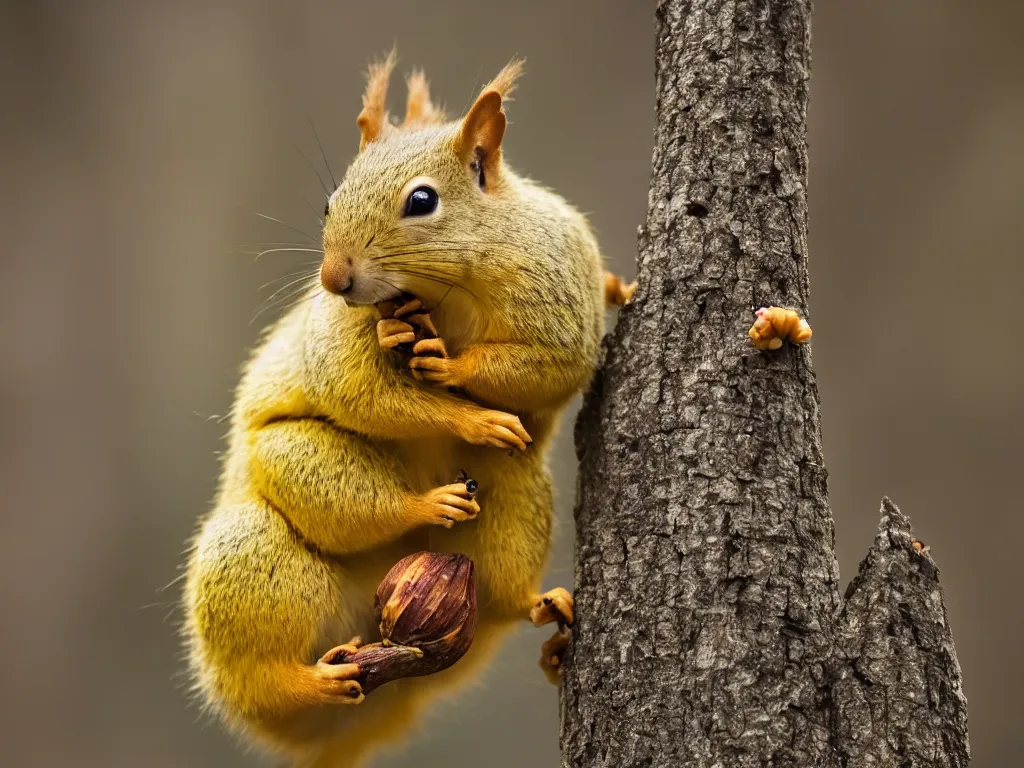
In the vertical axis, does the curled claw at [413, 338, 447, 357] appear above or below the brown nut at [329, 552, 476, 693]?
above

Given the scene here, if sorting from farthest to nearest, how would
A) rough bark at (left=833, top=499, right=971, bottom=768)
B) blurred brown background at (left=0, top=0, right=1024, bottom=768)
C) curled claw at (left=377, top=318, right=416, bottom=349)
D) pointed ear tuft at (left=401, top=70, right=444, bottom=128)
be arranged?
1. blurred brown background at (left=0, top=0, right=1024, bottom=768)
2. pointed ear tuft at (left=401, top=70, right=444, bottom=128)
3. curled claw at (left=377, top=318, right=416, bottom=349)
4. rough bark at (left=833, top=499, right=971, bottom=768)

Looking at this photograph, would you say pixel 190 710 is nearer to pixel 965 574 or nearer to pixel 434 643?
pixel 434 643

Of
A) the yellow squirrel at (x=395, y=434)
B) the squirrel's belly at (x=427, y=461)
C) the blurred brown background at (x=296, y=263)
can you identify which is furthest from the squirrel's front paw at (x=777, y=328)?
the blurred brown background at (x=296, y=263)

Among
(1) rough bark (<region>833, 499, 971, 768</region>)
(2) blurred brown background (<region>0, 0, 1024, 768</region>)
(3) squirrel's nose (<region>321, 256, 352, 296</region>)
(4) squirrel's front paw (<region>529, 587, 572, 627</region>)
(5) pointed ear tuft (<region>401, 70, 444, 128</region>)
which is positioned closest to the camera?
(1) rough bark (<region>833, 499, 971, 768</region>)

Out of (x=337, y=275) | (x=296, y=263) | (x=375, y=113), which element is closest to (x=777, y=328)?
(x=337, y=275)

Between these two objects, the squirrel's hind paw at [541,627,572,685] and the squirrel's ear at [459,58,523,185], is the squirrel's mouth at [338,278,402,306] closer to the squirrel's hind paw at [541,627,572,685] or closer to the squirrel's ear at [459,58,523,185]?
the squirrel's ear at [459,58,523,185]

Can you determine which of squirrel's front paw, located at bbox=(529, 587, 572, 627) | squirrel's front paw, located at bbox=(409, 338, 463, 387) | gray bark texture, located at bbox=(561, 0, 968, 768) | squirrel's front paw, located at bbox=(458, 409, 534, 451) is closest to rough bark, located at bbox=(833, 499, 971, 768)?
gray bark texture, located at bbox=(561, 0, 968, 768)

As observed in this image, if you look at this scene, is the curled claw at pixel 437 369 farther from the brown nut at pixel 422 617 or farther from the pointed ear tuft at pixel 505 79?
the pointed ear tuft at pixel 505 79
